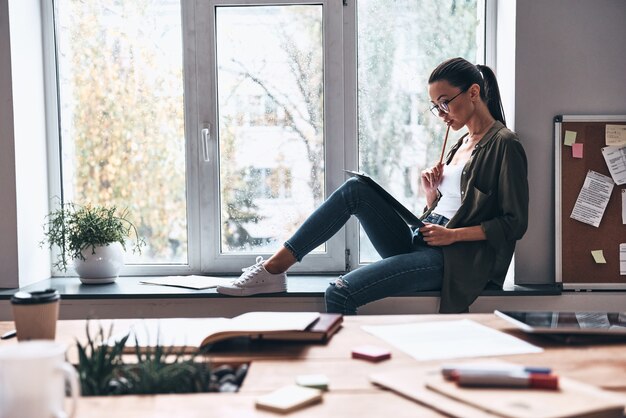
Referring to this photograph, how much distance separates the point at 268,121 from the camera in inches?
114

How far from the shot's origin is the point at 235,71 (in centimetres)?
289

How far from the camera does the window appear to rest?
9.41 feet

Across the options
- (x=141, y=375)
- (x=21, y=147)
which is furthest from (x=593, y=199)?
(x=21, y=147)

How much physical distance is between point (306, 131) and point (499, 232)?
98 centimetres

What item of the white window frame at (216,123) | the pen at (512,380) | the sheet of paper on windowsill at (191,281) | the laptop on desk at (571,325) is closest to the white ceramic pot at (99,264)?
the sheet of paper on windowsill at (191,281)

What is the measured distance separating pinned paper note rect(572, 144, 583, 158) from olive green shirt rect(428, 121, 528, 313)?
0.97ft

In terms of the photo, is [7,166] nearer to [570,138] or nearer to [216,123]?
[216,123]

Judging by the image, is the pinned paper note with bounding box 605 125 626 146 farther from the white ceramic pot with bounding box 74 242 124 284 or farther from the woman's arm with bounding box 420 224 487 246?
the white ceramic pot with bounding box 74 242 124 284

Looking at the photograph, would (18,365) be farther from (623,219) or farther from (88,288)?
(623,219)

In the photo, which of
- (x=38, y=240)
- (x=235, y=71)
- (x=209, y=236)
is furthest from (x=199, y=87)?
(x=38, y=240)

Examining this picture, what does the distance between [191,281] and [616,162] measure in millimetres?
1730

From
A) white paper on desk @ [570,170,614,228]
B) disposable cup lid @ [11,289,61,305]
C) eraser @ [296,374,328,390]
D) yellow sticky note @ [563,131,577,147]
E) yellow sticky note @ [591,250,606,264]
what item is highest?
yellow sticky note @ [563,131,577,147]

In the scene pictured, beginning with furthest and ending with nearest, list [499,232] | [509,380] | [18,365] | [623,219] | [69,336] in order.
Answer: [623,219] → [499,232] → [69,336] → [509,380] → [18,365]

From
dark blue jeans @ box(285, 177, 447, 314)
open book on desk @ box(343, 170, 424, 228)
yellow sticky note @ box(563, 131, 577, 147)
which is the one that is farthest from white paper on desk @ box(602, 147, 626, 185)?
open book on desk @ box(343, 170, 424, 228)
